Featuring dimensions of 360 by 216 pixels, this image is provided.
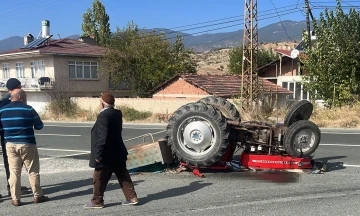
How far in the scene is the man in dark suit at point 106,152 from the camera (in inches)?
244

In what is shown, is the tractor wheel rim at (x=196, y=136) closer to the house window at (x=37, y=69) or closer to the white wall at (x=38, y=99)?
the white wall at (x=38, y=99)

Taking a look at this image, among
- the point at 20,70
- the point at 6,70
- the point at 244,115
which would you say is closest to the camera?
the point at 244,115

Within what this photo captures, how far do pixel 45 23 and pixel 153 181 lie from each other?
4098cm

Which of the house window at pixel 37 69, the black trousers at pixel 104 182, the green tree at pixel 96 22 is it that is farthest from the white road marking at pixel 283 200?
the green tree at pixel 96 22

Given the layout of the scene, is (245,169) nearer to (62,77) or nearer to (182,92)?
(182,92)

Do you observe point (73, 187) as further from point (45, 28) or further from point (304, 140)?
point (45, 28)

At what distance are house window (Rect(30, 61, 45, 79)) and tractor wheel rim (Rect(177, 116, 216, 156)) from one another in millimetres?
32007

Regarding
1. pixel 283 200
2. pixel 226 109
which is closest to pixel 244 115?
pixel 226 109

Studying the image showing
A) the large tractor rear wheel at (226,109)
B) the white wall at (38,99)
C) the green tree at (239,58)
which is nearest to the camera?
the large tractor rear wheel at (226,109)

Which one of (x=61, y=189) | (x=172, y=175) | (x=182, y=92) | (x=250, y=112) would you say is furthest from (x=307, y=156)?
(x=182, y=92)

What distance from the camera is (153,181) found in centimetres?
802

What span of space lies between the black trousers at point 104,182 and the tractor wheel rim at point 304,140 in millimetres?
3322

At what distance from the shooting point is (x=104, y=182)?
6355mm

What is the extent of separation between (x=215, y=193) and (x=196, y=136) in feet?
4.63
